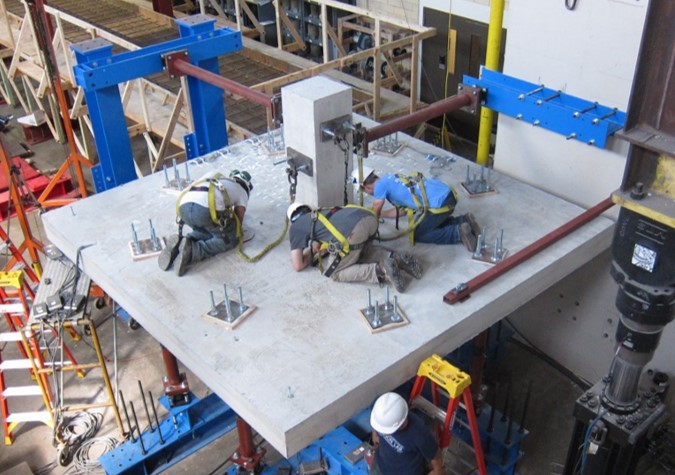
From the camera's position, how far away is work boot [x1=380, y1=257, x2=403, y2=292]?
5281 mm

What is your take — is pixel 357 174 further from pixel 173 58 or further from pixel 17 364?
pixel 17 364

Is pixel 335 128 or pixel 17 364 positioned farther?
pixel 17 364

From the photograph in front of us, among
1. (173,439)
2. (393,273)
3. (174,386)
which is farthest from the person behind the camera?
(174,386)

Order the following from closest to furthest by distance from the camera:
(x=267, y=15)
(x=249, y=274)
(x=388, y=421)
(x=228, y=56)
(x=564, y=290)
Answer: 1. (x=388, y=421)
2. (x=249, y=274)
3. (x=564, y=290)
4. (x=228, y=56)
5. (x=267, y=15)

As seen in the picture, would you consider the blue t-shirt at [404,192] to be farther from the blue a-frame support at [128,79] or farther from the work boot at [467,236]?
the blue a-frame support at [128,79]

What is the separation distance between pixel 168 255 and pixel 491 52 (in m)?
3.79

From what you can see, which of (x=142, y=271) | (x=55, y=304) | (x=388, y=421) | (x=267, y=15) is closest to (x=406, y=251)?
(x=388, y=421)

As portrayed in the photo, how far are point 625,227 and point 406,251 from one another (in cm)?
221

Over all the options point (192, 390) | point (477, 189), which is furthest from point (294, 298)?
point (192, 390)

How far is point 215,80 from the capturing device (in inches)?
275

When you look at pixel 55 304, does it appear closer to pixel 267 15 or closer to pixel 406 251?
pixel 406 251

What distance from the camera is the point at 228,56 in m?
12.9

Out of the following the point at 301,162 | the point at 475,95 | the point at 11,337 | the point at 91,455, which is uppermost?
the point at 475,95

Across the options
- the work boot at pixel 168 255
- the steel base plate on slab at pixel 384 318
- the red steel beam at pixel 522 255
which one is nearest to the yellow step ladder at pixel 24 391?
the work boot at pixel 168 255
